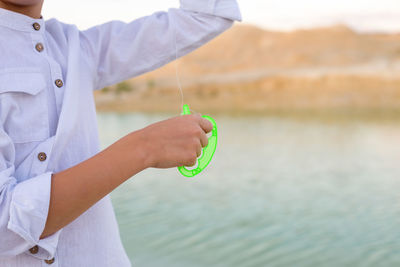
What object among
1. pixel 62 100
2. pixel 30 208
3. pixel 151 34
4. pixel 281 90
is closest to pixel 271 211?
pixel 151 34

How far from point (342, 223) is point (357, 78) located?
17.0m

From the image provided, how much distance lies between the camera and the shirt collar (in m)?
0.81

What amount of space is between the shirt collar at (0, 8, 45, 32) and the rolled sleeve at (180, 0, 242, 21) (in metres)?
0.30

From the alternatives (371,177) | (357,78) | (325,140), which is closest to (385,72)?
(357,78)

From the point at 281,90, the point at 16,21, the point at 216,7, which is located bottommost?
the point at 16,21

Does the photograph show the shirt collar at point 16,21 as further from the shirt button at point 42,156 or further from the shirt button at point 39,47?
the shirt button at point 42,156

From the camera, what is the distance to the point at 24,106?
2.60ft

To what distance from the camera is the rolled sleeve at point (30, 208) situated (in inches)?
26.5

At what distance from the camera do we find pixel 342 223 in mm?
4070

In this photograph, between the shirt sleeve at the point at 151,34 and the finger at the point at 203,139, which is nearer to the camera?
the finger at the point at 203,139

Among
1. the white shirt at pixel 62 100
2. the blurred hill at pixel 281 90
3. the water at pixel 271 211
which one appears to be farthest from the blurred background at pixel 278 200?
the blurred hill at pixel 281 90

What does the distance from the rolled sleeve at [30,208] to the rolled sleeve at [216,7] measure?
46 centimetres

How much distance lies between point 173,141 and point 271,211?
12.2 ft

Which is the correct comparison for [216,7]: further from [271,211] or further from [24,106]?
[271,211]
